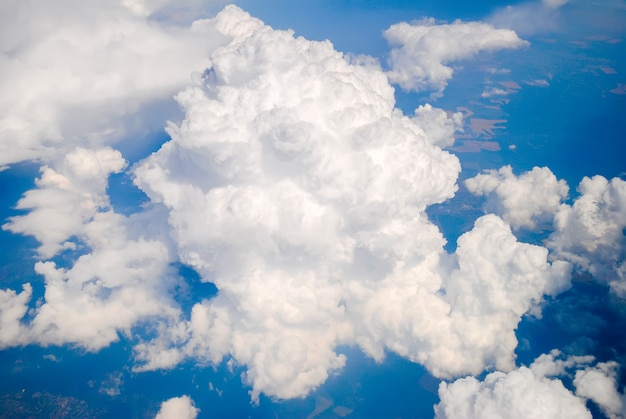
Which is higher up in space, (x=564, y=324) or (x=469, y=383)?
(x=564, y=324)

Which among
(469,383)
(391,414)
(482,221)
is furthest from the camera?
(391,414)

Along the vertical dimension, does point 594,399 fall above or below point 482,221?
below

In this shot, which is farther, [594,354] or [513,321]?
[594,354]

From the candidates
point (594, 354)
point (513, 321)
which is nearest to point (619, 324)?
point (594, 354)

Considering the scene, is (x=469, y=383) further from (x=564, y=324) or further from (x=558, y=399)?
(x=564, y=324)

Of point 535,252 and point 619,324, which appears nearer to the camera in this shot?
point 535,252

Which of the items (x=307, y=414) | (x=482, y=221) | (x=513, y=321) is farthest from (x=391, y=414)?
(x=482, y=221)

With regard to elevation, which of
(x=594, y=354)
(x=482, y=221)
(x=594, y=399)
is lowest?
(x=594, y=399)

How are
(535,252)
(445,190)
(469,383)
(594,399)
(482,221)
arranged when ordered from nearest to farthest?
1. (469,383)
2. (445,190)
3. (535,252)
4. (482,221)
5. (594,399)

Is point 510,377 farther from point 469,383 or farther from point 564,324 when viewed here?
point 564,324
